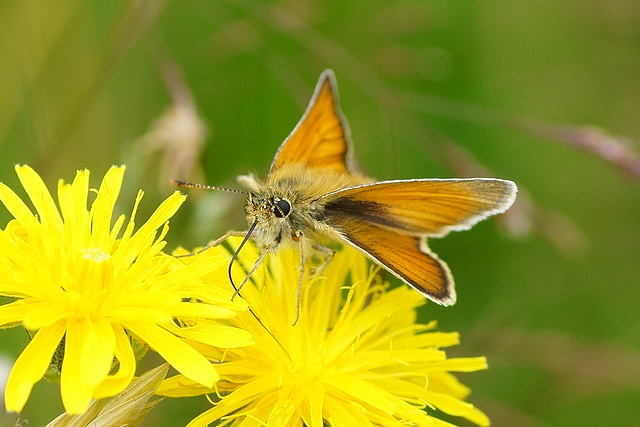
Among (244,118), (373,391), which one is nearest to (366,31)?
(244,118)

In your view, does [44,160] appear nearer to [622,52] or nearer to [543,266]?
[543,266]

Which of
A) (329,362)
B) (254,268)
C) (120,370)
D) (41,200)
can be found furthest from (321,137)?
(120,370)

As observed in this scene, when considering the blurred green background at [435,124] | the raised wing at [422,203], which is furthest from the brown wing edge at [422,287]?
the blurred green background at [435,124]

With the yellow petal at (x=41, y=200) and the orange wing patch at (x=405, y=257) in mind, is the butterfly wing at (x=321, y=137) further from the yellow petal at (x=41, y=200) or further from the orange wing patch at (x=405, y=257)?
the yellow petal at (x=41, y=200)

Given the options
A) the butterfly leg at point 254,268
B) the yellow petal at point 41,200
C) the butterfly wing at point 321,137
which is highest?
the butterfly wing at point 321,137

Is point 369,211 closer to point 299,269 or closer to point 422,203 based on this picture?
point 422,203
